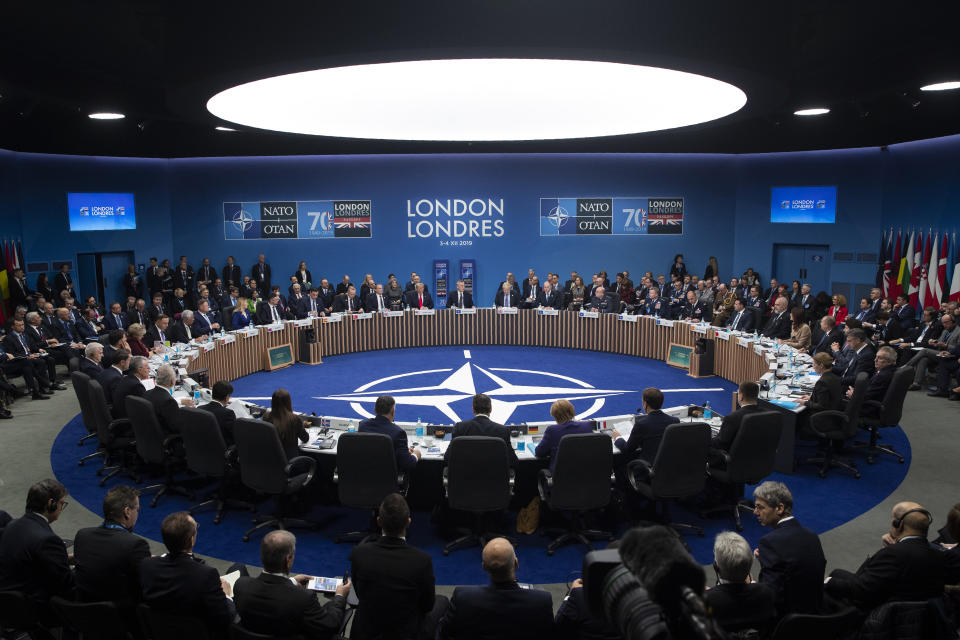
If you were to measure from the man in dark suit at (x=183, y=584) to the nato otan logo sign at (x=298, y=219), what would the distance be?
15.2 meters

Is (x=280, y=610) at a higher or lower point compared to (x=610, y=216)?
lower

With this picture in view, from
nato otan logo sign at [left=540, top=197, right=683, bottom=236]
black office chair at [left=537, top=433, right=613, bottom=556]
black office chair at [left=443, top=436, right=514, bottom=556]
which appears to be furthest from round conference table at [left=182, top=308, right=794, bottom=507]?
black office chair at [left=443, top=436, right=514, bottom=556]

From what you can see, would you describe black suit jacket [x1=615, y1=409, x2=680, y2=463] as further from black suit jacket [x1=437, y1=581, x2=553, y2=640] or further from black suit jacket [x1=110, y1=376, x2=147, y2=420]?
black suit jacket [x1=110, y1=376, x2=147, y2=420]

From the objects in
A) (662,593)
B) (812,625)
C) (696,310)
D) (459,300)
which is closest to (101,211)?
(459,300)

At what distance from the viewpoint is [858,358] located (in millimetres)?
8531

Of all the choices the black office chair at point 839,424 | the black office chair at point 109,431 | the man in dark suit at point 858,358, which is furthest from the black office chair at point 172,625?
the man in dark suit at point 858,358

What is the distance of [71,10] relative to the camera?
5.32 meters

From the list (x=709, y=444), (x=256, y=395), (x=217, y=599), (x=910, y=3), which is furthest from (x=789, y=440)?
(x=256, y=395)

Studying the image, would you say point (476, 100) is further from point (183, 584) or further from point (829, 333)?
point (183, 584)

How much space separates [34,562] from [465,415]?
6.11 m

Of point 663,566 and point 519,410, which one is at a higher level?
point 663,566

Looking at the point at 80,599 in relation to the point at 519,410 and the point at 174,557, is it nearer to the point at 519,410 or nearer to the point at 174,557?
the point at 174,557

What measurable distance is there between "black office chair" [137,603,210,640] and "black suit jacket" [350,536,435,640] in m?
0.74

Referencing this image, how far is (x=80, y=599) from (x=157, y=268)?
48.6 ft
